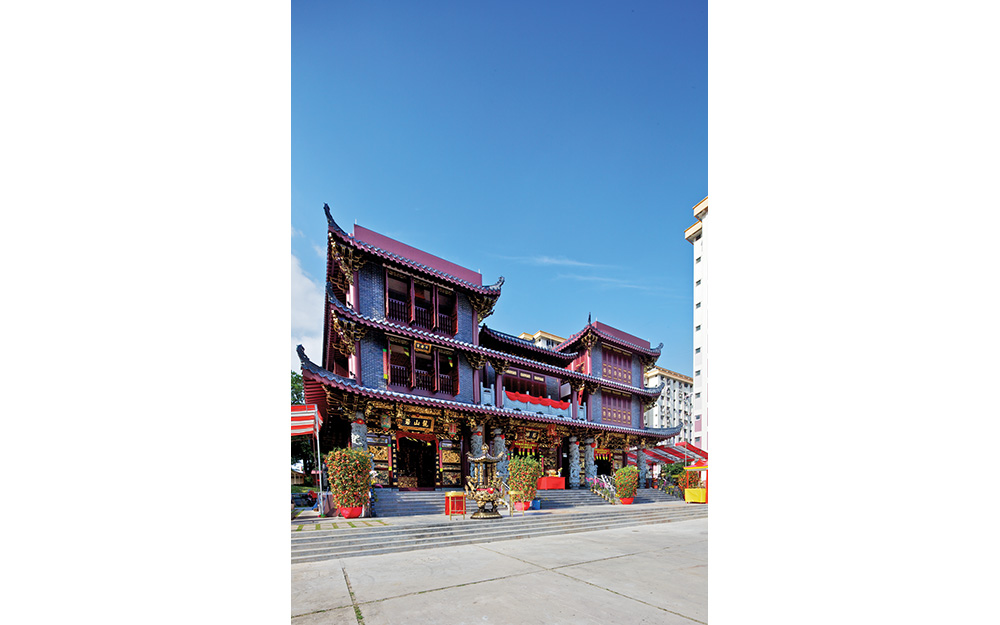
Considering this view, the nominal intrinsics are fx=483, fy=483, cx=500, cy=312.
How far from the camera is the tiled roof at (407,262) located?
15.5 m

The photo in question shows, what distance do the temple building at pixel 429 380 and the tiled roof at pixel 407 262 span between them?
44mm

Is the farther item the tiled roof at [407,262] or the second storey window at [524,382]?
the second storey window at [524,382]

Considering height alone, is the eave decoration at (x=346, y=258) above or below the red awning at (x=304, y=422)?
above

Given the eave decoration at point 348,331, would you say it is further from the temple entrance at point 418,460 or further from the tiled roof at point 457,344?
the temple entrance at point 418,460

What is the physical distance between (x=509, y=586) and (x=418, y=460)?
1278cm

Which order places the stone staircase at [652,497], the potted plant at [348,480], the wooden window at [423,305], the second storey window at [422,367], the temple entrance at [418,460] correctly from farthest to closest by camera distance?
1. the stone staircase at [652,497]
2. the wooden window at [423,305]
3. the temple entrance at [418,460]
4. the second storey window at [422,367]
5. the potted plant at [348,480]

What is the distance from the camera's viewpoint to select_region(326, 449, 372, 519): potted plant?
425 inches

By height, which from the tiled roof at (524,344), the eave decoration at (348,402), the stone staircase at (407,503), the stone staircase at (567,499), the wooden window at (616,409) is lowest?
the stone staircase at (567,499)

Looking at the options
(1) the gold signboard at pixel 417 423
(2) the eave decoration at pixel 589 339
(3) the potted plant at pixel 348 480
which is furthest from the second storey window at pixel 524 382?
(3) the potted plant at pixel 348 480

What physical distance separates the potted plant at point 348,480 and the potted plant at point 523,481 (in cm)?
399

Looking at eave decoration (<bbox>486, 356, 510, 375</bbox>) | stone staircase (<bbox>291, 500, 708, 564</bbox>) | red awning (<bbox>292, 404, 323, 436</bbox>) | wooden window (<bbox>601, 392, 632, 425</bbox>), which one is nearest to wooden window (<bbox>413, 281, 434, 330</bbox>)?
eave decoration (<bbox>486, 356, 510, 375</bbox>)

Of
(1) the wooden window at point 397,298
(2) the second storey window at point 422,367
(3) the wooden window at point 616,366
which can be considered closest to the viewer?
(2) the second storey window at point 422,367

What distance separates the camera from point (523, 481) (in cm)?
1301
